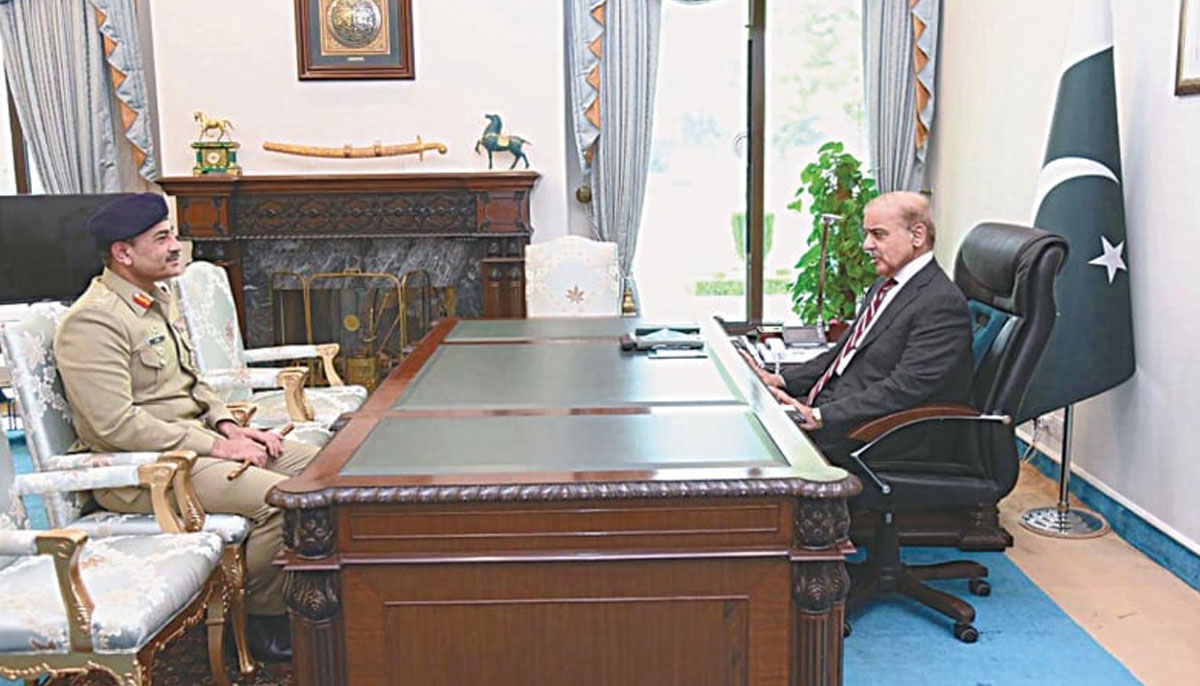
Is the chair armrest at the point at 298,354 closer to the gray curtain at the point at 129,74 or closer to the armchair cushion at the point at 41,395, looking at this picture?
the armchair cushion at the point at 41,395

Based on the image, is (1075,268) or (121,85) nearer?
(1075,268)

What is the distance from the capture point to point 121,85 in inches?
223

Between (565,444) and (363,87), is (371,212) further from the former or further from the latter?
(565,444)

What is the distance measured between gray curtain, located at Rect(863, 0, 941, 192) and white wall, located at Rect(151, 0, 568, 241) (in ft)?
5.38

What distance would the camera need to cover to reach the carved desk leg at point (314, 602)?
199 centimetres

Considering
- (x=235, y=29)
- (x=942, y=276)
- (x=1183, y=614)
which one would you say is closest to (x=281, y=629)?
(x=942, y=276)

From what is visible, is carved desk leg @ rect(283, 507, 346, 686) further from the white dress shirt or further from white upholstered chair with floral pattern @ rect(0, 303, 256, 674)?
the white dress shirt

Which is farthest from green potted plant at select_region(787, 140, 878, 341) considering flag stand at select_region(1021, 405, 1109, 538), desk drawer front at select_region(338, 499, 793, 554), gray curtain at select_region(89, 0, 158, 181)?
desk drawer front at select_region(338, 499, 793, 554)

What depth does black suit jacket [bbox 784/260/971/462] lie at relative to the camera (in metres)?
3.11

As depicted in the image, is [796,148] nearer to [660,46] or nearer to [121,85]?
[660,46]

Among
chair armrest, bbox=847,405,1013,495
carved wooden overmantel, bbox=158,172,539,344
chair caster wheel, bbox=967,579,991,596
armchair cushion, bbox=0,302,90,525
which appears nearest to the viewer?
armchair cushion, bbox=0,302,90,525

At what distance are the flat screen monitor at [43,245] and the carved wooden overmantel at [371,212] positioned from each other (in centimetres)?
43

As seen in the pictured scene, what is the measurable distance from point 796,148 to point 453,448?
13.8ft

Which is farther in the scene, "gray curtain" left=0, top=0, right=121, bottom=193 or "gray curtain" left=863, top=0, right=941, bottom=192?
"gray curtain" left=863, top=0, right=941, bottom=192
